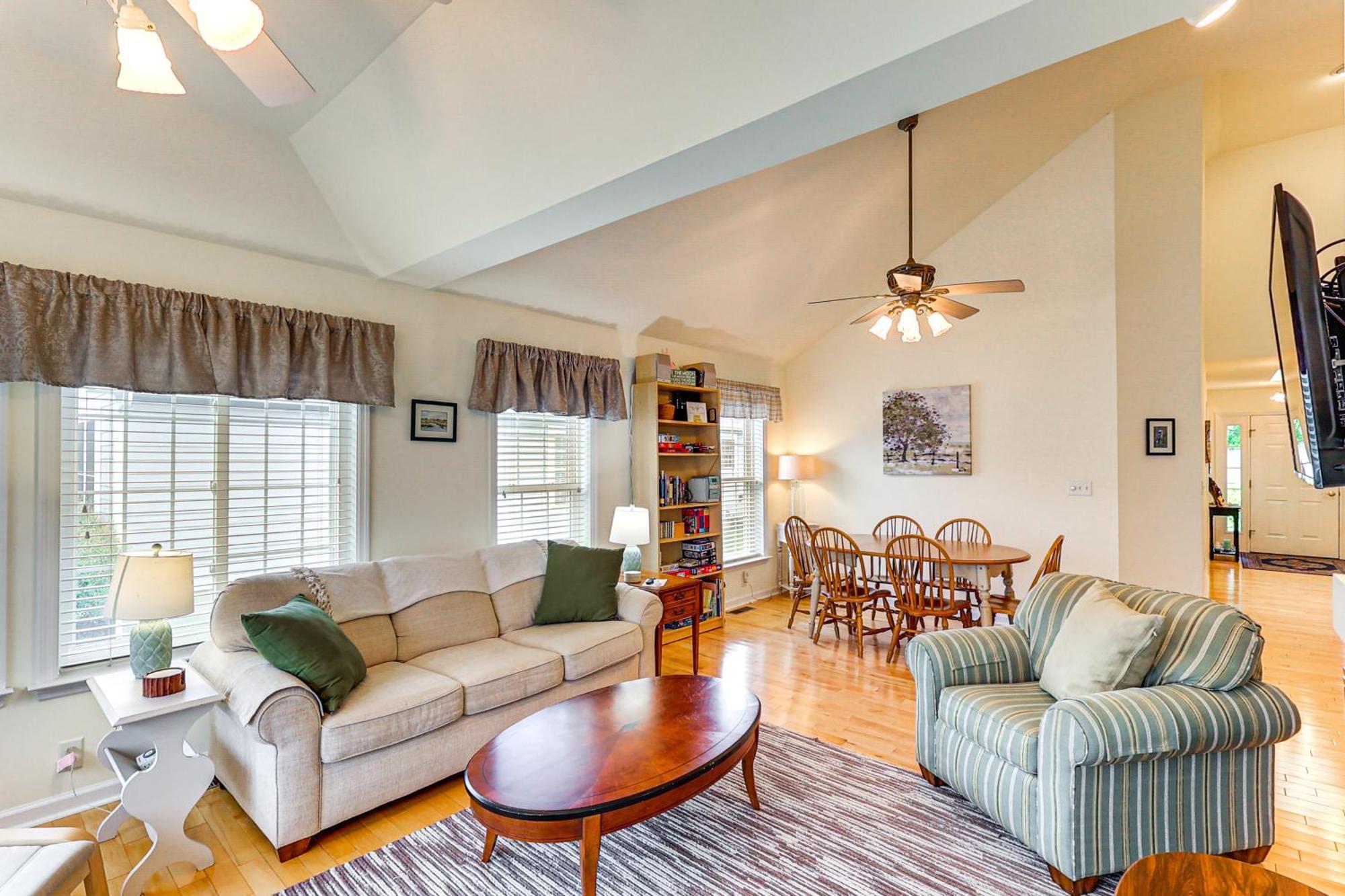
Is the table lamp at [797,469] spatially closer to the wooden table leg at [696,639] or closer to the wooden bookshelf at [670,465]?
the wooden bookshelf at [670,465]

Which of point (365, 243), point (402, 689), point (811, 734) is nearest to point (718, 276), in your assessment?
point (365, 243)

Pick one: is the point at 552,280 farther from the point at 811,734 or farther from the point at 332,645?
the point at 811,734

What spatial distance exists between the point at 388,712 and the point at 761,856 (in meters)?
1.49

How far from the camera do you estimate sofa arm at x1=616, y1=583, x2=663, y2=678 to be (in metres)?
3.57

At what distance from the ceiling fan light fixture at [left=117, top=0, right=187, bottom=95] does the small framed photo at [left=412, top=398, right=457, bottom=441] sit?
229 cm

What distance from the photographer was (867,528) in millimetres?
5883

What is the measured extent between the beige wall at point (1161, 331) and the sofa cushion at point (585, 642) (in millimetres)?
3743

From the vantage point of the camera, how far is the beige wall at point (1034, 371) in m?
4.62

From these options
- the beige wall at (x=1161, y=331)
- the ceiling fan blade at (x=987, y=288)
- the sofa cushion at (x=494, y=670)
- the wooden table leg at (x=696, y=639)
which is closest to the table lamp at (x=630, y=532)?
the wooden table leg at (x=696, y=639)

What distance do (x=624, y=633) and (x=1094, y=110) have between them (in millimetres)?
4935

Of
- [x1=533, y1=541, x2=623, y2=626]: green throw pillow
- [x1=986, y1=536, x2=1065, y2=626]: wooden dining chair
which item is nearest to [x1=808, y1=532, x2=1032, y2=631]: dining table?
[x1=986, y1=536, x2=1065, y2=626]: wooden dining chair

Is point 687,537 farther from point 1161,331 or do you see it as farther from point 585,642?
point 1161,331

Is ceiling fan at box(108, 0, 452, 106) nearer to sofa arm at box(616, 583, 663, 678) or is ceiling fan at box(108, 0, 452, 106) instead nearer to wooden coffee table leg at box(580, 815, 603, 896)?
wooden coffee table leg at box(580, 815, 603, 896)

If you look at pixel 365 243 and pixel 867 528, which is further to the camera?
pixel 867 528
